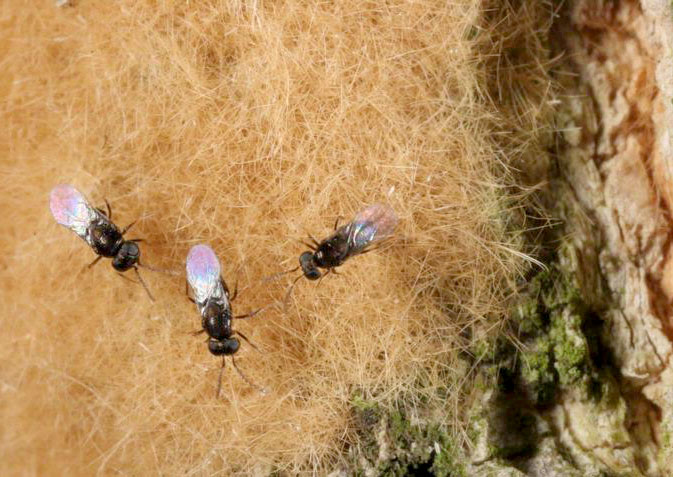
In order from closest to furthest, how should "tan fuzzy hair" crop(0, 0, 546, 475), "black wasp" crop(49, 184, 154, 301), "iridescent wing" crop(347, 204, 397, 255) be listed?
"iridescent wing" crop(347, 204, 397, 255), "tan fuzzy hair" crop(0, 0, 546, 475), "black wasp" crop(49, 184, 154, 301)

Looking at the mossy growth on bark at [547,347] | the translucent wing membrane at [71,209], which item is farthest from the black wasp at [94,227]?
the mossy growth on bark at [547,347]

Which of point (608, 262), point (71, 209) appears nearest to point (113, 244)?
point (71, 209)

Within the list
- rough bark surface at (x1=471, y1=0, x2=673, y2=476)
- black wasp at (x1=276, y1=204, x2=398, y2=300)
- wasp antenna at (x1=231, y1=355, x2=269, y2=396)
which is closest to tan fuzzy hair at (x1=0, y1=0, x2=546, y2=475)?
wasp antenna at (x1=231, y1=355, x2=269, y2=396)

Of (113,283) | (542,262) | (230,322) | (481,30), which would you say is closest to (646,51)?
(481,30)

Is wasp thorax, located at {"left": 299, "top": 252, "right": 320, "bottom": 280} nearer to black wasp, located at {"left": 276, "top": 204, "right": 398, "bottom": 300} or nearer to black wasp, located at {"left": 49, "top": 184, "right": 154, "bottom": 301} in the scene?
black wasp, located at {"left": 276, "top": 204, "right": 398, "bottom": 300}

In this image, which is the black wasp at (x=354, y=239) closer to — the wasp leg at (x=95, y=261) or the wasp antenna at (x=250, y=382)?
the wasp antenna at (x=250, y=382)
